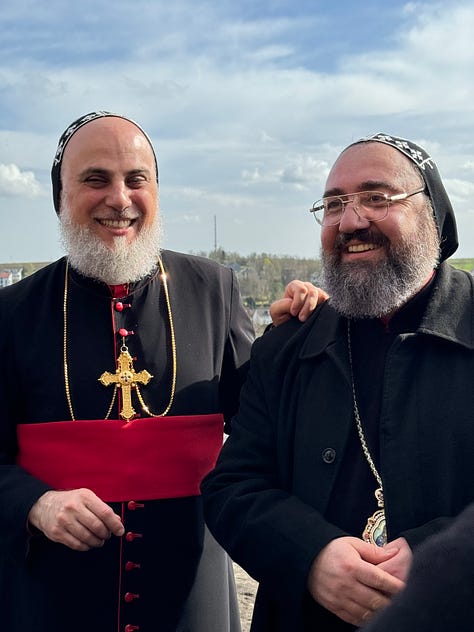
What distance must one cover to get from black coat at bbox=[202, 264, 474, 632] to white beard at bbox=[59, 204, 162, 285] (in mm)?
651

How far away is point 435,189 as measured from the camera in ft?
9.25

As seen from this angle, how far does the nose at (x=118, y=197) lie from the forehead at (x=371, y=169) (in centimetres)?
78

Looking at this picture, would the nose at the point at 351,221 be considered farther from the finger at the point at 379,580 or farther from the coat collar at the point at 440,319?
the finger at the point at 379,580

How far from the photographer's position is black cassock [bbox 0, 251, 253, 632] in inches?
114

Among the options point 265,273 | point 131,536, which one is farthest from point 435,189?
point 265,273

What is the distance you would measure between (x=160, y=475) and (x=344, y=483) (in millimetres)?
787

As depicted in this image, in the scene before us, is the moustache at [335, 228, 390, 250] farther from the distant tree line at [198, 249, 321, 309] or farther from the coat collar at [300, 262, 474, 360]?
the distant tree line at [198, 249, 321, 309]

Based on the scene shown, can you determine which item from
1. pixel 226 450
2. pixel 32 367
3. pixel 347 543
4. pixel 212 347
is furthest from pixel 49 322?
pixel 347 543

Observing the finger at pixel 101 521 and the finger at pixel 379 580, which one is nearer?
the finger at pixel 379 580

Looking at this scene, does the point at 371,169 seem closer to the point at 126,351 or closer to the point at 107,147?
the point at 107,147

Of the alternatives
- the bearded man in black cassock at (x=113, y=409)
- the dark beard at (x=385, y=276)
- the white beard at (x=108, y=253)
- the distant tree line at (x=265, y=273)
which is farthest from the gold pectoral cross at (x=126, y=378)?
the distant tree line at (x=265, y=273)

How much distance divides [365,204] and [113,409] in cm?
121

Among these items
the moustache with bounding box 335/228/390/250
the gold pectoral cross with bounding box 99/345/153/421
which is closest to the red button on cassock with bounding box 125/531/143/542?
the gold pectoral cross with bounding box 99/345/153/421

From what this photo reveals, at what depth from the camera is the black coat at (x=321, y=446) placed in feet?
7.72
